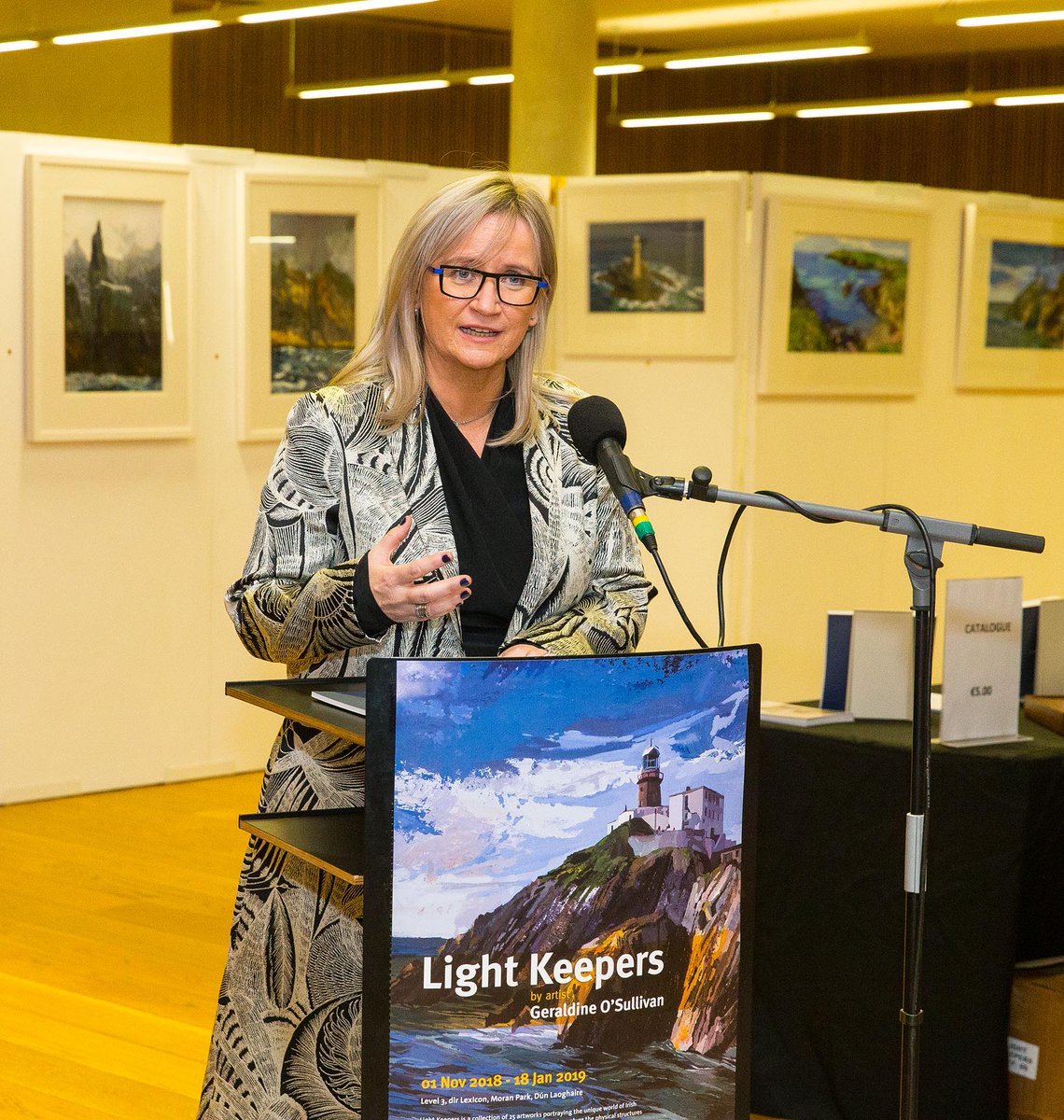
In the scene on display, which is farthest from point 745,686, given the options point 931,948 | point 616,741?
point 931,948

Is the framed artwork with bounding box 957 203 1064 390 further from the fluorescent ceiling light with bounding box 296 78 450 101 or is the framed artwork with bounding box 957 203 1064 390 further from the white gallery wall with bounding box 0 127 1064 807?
the fluorescent ceiling light with bounding box 296 78 450 101

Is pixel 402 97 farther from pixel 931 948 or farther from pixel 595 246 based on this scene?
pixel 931 948

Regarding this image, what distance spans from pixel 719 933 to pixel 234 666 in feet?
16.6

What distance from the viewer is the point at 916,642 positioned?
5.71 feet

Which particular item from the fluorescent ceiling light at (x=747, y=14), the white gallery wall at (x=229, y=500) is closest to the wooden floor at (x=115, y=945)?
the white gallery wall at (x=229, y=500)

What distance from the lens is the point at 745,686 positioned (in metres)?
1.61

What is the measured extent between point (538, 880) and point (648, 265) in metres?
5.33

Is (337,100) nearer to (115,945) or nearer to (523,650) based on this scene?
(115,945)

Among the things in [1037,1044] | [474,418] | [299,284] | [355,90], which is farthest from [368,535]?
[355,90]

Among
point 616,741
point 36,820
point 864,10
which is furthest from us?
point 864,10

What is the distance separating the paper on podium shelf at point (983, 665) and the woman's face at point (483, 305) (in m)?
1.35

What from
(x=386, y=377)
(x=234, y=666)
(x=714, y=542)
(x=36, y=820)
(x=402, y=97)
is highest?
(x=402, y=97)

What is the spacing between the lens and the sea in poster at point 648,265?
21.6 ft

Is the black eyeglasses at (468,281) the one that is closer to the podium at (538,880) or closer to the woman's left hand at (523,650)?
the woman's left hand at (523,650)
